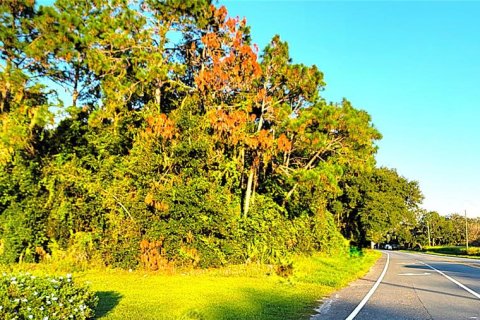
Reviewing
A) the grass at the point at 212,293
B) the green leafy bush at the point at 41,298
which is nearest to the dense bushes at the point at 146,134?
the grass at the point at 212,293

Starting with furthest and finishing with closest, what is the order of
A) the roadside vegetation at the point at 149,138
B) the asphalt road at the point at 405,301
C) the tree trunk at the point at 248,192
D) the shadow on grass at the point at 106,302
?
the tree trunk at the point at 248,192 → the roadside vegetation at the point at 149,138 → the asphalt road at the point at 405,301 → the shadow on grass at the point at 106,302

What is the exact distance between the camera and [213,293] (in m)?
12.1

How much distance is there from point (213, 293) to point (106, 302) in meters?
3.05

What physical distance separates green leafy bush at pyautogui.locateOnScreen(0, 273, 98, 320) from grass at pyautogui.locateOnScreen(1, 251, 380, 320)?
139 centimetres

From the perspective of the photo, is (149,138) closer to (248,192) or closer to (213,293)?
(248,192)

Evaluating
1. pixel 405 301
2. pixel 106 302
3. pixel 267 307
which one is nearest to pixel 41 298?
pixel 106 302

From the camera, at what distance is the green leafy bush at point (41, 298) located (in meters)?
6.34

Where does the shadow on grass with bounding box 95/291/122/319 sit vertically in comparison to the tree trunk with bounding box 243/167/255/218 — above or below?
below

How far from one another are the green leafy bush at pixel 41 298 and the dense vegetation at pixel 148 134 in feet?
33.6

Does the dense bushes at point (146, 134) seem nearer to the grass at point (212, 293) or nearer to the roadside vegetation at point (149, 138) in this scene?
the roadside vegetation at point (149, 138)

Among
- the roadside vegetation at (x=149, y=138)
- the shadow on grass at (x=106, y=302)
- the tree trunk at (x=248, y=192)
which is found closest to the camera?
the shadow on grass at (x=106, y=302)

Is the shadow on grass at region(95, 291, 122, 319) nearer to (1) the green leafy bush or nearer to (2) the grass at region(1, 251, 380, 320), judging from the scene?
(2) the grass at region(1, 251, 380, 320)

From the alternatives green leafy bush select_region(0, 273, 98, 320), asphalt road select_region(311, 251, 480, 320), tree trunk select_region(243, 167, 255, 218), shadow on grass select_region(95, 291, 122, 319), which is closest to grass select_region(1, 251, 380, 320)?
shadow on grass select_region(95, 291, 122, 319)

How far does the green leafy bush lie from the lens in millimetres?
6344
